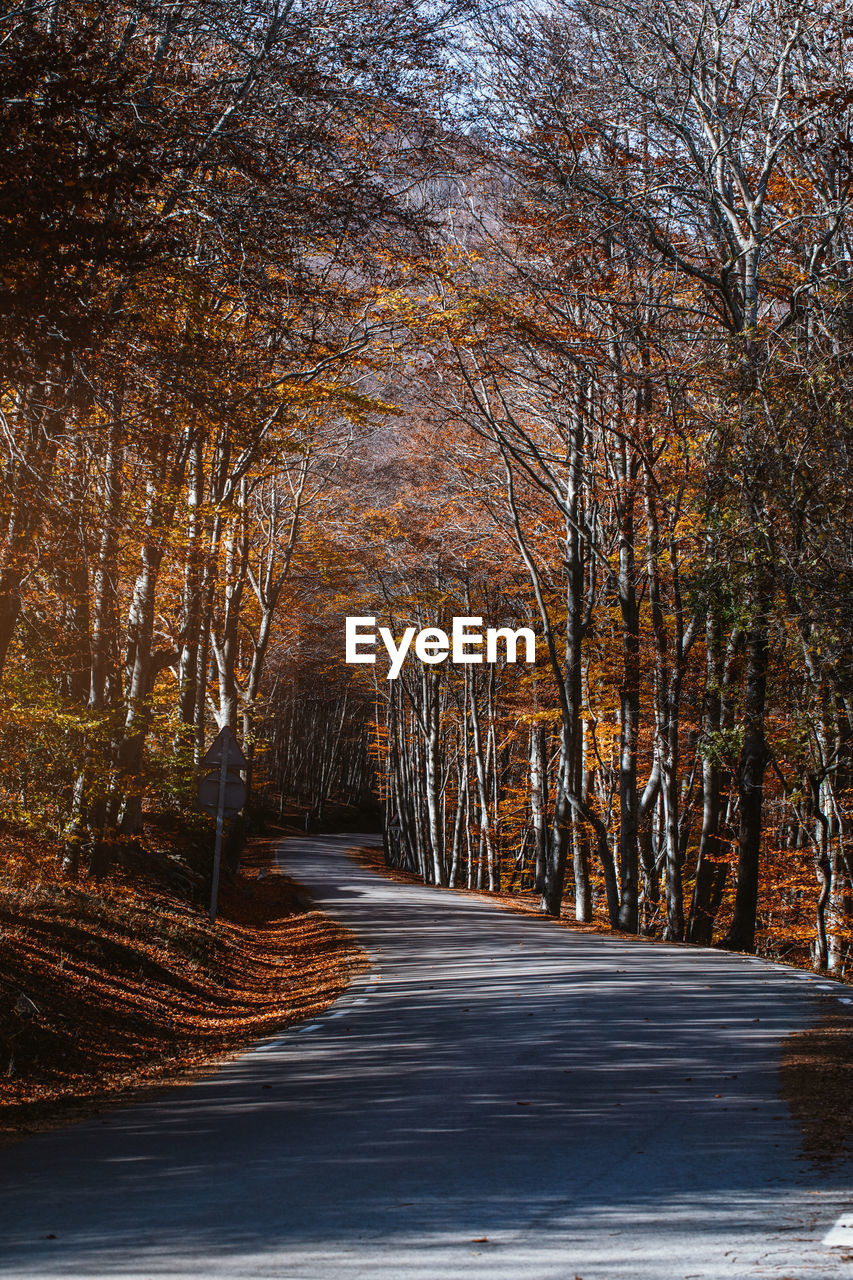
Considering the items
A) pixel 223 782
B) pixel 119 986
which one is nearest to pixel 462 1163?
pixel 119 986

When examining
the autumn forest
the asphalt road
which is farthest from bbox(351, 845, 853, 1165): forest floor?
the autumn forest

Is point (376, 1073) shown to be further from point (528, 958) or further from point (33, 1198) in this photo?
point (528, 958)

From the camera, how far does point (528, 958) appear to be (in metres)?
15.4

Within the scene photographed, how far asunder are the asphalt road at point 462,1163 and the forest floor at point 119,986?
0.67 metres

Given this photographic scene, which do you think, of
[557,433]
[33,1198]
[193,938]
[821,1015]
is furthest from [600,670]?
[33,1198]

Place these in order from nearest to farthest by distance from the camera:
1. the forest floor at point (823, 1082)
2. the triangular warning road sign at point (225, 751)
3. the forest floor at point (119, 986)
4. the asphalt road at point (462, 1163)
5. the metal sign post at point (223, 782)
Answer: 1. the asphalt road at point (462, 1163)
2. the forest floor at point (823, 1082)
3. the forest floor at point (119, 986)
4. the metal sign post at point (223, 782)
5. the triangular warning road sign at point (225, 751)

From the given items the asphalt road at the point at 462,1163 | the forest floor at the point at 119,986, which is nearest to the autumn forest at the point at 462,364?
the forest floor at the point at 119,986

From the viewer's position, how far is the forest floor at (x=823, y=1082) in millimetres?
6137

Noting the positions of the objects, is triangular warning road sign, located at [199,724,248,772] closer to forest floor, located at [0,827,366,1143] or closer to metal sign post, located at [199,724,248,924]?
metal sign post, located at [199,724,248,924]

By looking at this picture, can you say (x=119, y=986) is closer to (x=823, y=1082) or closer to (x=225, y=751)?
(x=225, y=751)

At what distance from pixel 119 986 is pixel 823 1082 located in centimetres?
690

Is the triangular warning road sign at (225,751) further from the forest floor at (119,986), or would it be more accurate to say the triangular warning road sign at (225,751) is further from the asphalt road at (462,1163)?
the asphalt road at (462,1163)

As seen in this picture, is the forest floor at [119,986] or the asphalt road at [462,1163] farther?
the forest floor at [119,986]

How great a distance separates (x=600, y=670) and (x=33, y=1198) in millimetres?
24247
